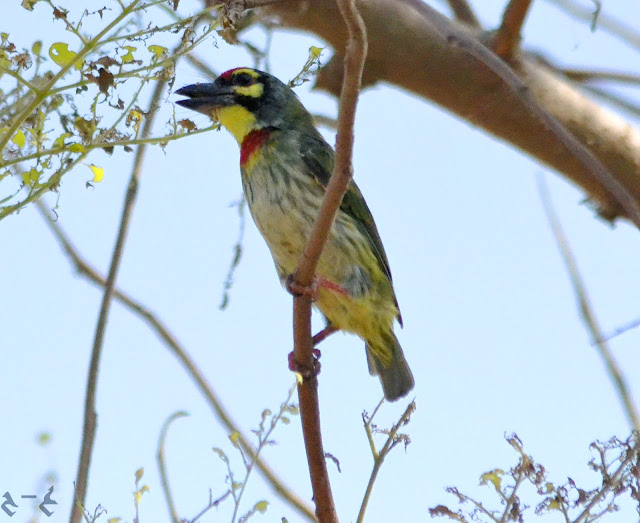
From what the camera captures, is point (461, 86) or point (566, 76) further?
point (566, 76)

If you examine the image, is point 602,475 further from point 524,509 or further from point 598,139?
point 598,139

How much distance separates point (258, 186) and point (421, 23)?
860 millimetres

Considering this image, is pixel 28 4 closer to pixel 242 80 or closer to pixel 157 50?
pixel 157 50

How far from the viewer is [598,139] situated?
12.1 feet

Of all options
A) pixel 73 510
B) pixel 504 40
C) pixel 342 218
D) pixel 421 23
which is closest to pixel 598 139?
pixel 504 40

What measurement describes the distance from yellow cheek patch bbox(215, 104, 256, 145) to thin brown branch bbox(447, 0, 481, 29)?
916 millimetres

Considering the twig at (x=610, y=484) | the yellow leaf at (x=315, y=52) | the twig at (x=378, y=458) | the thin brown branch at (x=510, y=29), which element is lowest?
the twig at (x=610, y=484)

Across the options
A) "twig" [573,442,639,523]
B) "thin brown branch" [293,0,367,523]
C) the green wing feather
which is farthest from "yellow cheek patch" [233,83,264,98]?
"twig" [573,442,639,523]

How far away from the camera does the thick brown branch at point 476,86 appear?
12.1 ft

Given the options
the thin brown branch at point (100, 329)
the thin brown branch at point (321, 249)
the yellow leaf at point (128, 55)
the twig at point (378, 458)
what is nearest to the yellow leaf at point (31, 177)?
the yellow leaf at point (128, 55)

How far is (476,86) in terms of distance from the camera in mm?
3768

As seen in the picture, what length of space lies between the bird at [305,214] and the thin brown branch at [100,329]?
0.36 metres

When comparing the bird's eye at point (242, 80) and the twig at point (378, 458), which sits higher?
the bird's eye at point (242, 80)

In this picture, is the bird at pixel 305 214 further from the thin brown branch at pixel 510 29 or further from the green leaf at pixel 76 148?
the green leaf at pixel 76 148
